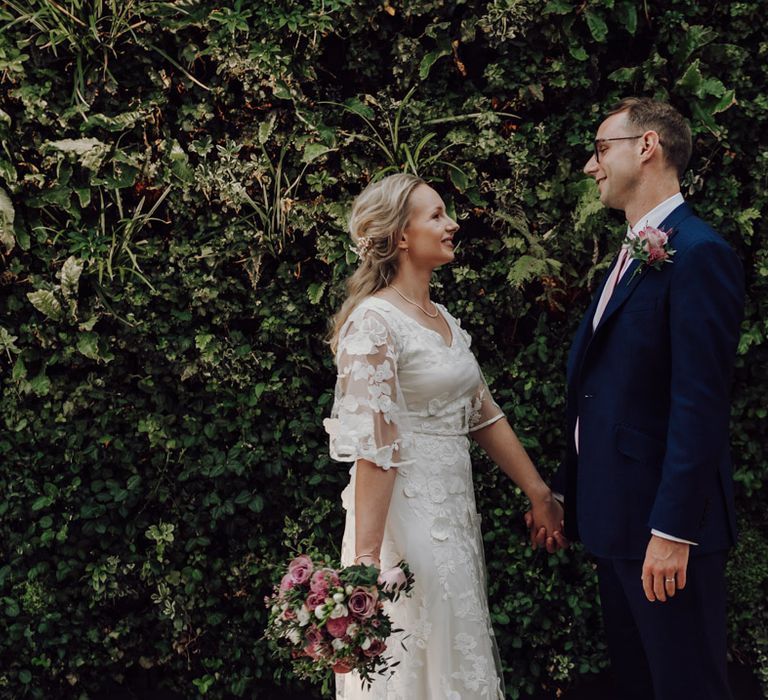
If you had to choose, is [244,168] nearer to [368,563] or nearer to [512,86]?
[512,86]

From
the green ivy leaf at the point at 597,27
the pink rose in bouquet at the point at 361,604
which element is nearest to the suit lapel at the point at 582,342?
the pink rose in bouquet at the point at 361,604

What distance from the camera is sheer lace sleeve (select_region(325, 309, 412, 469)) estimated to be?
255cm

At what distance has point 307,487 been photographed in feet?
12.6

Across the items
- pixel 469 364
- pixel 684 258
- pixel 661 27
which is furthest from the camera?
pixel 661 27

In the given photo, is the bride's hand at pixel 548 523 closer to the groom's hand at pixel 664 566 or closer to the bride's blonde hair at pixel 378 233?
the groom's hand at pixel 664 566

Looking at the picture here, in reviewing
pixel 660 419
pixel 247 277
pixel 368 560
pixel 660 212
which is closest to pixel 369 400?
pixel 368 560

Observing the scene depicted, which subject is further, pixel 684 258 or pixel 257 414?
pixel 257 414

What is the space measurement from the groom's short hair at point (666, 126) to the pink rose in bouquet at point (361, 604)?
5.45 ft

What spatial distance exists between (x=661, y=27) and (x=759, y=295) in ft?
4.27

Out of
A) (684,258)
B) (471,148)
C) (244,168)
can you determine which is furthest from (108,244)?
(684,258)

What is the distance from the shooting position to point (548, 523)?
121 inches

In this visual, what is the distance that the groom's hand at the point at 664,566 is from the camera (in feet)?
7.51

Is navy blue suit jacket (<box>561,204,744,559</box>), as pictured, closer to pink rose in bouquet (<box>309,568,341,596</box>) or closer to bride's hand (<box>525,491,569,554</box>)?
bride's hand (<box>525,491,569,554</box>)

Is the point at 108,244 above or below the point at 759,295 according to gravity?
above
